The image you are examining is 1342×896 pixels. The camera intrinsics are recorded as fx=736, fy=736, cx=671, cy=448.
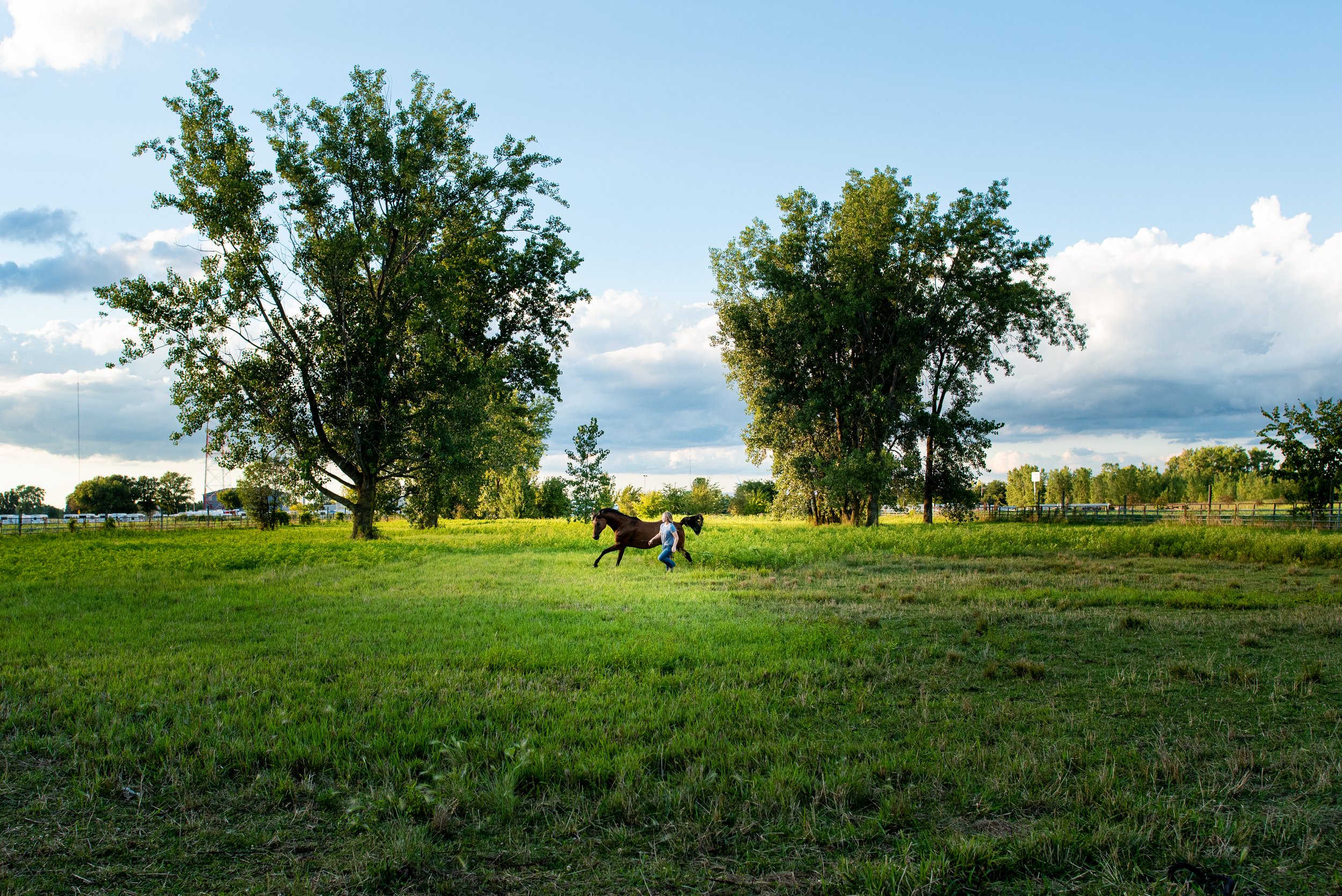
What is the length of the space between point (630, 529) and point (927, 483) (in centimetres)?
3011

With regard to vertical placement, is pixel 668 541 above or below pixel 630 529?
below

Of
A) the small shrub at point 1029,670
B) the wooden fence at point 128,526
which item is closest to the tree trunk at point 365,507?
the wooden fence at point 128,526

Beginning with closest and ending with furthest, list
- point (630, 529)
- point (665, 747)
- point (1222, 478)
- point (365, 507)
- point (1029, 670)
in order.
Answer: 1. point (665, 747)
2. point (1029, 670)
3. point (630, 529)
4. point (365, 507)
5. point (1222, 478)

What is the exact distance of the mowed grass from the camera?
409cm

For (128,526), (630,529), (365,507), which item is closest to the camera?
(630,529)

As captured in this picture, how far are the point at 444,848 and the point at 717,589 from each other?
11.4 meters

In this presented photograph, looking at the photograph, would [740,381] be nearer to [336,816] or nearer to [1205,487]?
[336,816]

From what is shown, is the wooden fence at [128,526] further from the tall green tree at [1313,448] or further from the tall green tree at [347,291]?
the tall green tree at [1313,448]

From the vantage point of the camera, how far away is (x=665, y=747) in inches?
223

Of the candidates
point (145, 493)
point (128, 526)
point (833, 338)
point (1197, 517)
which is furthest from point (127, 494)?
point (1197, 517)

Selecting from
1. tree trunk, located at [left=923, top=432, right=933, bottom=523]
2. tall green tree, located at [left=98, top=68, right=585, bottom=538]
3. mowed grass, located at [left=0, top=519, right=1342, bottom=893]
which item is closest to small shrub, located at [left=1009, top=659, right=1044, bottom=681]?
mowed grass, located at [left=0, top=519, right=1342, bottom=893]

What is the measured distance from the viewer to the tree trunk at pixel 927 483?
1768 inches

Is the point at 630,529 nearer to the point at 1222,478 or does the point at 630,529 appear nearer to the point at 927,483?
the point at 927,483

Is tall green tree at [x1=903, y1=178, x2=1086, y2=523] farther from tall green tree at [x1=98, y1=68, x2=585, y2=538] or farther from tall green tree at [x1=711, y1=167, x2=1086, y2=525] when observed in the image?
tall green tree at [x1=98, y1=68, x2=585, y2=538]
